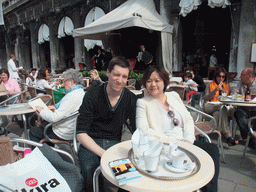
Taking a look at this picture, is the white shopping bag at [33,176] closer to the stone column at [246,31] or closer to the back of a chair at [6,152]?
the back of a chair at [6,152]

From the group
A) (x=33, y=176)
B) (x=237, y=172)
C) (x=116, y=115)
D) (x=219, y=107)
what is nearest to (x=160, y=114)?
(x=116, y=115)

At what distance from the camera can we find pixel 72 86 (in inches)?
96.9

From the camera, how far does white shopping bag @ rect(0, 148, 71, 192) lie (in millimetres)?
1188

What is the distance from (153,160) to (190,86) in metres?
4.47

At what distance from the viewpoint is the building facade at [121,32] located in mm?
6438

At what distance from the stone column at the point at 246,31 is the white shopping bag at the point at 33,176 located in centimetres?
676

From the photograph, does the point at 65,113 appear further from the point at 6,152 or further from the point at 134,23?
the point at 134,23

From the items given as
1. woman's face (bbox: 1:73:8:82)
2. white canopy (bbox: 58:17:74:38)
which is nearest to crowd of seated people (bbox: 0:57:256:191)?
woman's face (bbox: 1:73:8:82)

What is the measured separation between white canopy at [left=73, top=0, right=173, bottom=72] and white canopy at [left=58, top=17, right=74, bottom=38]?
17.8 ft

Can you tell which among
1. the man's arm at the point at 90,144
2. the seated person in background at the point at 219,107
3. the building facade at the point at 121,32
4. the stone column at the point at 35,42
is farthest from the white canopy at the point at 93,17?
the man's arm at the point at 90,144

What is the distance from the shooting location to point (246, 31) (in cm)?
607

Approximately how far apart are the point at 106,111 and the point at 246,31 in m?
6.26

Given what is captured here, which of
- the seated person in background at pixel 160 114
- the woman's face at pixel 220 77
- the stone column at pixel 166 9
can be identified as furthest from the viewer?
the stone column at pixel 166 9

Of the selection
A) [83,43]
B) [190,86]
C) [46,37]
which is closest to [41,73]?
[190,86]
